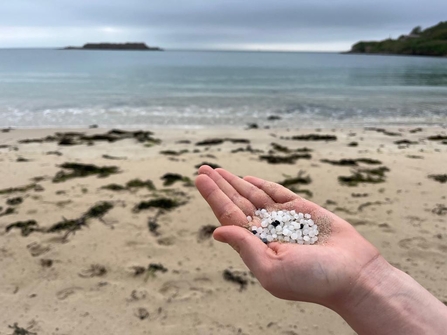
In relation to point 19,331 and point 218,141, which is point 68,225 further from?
point 218,141

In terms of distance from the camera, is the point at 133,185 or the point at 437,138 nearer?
the point at 133,185

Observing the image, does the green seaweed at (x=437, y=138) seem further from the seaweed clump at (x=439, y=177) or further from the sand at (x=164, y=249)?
the seaweed clump at (x=439, y=177)

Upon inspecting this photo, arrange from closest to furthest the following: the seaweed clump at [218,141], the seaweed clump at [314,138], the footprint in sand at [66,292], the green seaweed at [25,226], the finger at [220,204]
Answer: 1. the finger at [220,204]
2. the footprint in sand at [66,292]
3. the green seaweed at [25,226]
4. the seaweed clump at [218,141]
5. the seaweed clump at [314,138]

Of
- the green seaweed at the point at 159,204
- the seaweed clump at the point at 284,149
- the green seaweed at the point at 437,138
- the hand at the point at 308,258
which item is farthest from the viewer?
the green seaweed at the point at 437,138

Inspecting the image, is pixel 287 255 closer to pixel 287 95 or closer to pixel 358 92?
pixel 287 95

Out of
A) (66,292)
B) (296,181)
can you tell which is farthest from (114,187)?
(296,181)

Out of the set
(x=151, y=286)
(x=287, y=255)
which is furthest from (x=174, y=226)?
(x=287, y=255)

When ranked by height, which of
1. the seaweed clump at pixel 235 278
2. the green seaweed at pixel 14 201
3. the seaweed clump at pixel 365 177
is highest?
the seaweed clump at pixel 365 177

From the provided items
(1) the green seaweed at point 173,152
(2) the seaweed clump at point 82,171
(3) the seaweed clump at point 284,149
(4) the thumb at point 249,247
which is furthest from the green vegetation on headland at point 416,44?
(4) the thumb at point 249,247

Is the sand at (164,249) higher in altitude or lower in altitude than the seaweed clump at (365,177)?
lower
